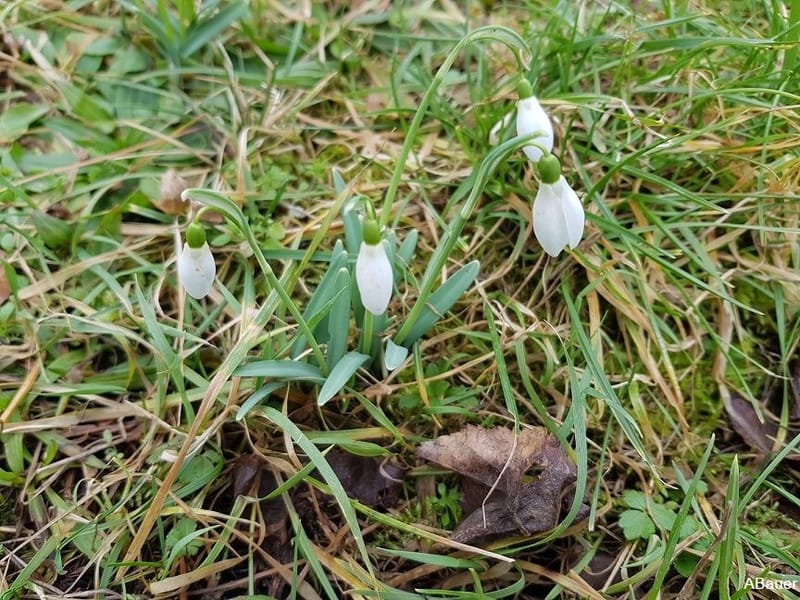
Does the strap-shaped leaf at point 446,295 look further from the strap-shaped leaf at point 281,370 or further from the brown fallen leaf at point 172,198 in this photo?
the brown fallen leaf at point 172,198

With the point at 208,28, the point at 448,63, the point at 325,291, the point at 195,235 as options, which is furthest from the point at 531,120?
the point at 208,28

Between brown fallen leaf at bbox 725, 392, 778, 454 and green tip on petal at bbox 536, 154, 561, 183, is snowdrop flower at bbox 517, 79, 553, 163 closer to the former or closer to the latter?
green tip on petal at bbox 536, 154, 561, 183

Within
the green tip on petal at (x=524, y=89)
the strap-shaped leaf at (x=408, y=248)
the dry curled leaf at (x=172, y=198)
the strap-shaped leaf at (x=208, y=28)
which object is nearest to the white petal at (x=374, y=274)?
the strap-shaped leaf at (x=408, y=248)

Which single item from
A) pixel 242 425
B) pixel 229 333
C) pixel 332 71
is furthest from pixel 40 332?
pixel 332 71

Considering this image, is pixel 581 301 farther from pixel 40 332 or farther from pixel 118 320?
pixel 40 332

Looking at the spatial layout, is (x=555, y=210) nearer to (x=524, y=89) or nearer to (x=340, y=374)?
(x=524, y=89)

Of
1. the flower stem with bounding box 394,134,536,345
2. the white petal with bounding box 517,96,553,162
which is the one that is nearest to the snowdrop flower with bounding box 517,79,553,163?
the white petal with bounding box 517,96,553,162
